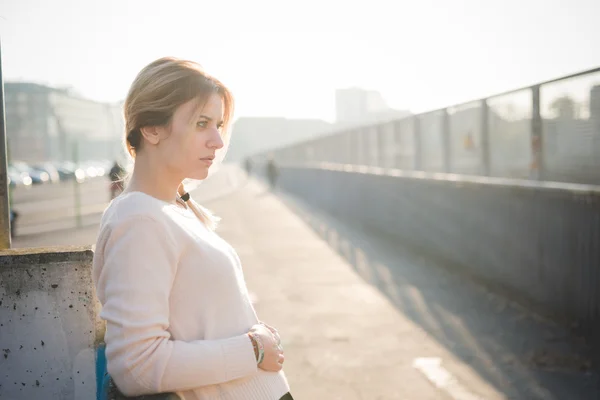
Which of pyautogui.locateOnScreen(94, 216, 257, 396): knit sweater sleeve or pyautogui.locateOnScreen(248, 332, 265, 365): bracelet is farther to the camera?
pyautogui.locateOnScreen(248, 332, 265, 365): bracelet

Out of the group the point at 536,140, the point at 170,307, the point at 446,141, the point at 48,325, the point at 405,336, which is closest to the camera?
the point at 170,307

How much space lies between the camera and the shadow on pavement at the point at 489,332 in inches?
176

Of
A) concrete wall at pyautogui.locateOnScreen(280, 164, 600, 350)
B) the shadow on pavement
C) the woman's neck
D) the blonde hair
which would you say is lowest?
the shadow on pavement

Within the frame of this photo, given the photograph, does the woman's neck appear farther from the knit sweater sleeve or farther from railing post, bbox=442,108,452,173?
railing post, bbox=442,108,452,173

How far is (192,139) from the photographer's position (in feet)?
6.23

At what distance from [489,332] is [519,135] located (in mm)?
3031

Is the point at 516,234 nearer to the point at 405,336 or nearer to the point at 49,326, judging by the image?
the point at 405,336

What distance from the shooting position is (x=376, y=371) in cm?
477

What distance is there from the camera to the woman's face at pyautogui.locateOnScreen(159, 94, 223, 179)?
73.4 inches

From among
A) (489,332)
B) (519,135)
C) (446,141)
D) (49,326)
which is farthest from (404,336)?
(446,141)

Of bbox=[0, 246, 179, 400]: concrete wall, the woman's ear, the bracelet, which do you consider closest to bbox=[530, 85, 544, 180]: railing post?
bbox=[0, 246, 179, 400]: concrete wall

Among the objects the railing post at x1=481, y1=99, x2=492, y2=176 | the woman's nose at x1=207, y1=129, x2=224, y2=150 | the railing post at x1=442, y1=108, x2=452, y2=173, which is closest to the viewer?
the woman's nose at x1=207, y1=129, x2=224, y2=150

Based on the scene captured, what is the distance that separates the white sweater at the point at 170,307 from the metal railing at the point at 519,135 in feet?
16.9

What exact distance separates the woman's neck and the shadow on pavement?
3.22m
